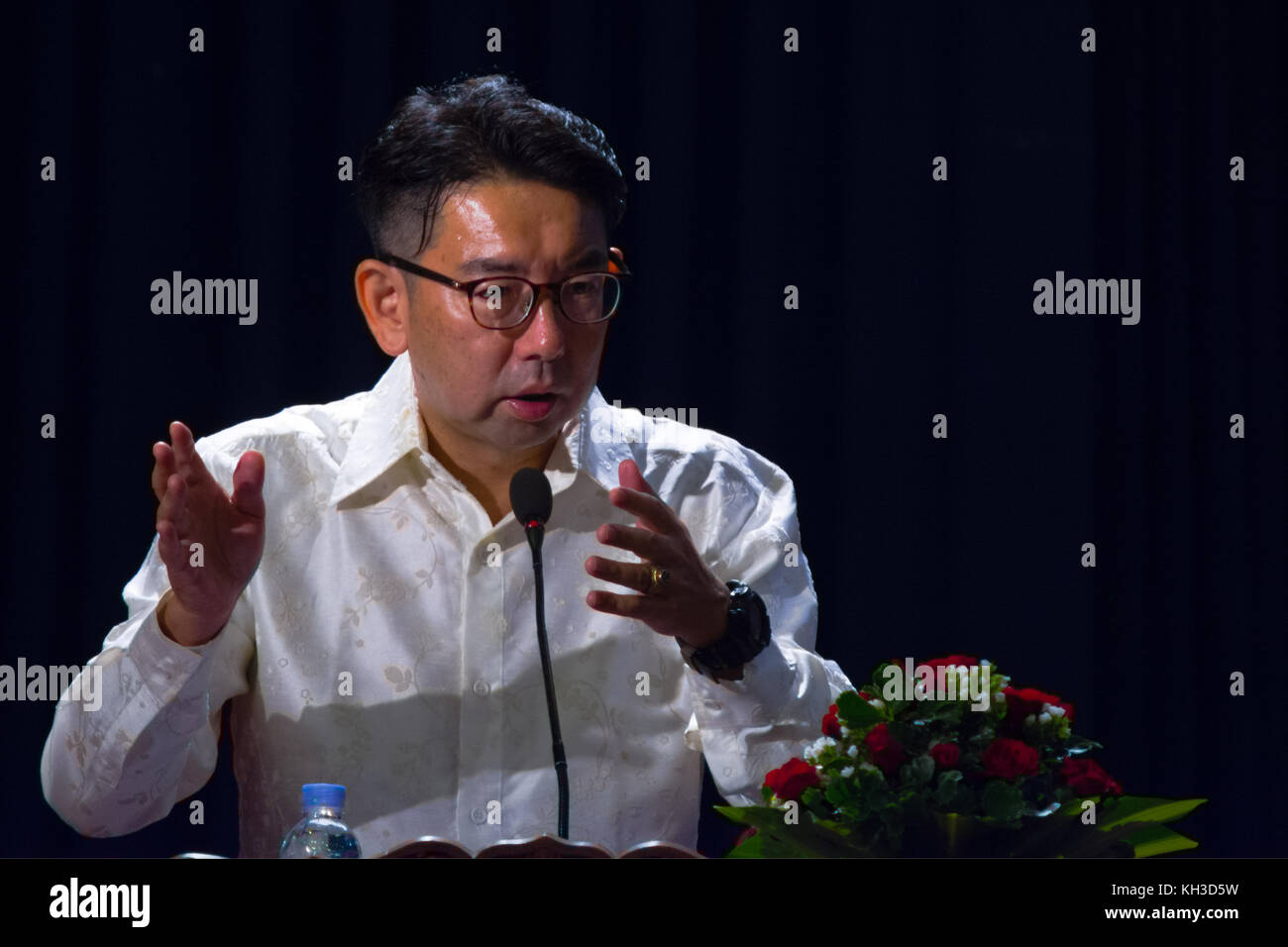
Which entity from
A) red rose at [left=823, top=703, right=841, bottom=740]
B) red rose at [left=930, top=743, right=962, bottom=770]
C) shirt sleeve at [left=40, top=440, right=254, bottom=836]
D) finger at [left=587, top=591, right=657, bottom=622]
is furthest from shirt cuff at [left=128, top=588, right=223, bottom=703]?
red rose at [left=930, top=743, right=962, bottom=770]

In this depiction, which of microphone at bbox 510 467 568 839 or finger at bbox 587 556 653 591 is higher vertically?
microphone at bbox 510 467 568 839

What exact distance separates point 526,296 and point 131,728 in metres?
0.62

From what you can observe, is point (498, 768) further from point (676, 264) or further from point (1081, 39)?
point (1081, 39)

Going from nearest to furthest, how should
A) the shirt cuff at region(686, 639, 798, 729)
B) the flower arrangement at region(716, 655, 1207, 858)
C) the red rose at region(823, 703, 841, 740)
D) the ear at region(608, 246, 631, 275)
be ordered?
the flower arrangement at region(716, 655, 1207, 858) < the red rose at region(823, 703, 841, 740) < the shirt cuff at region(686, 639, 798, 729) < the ear at region(608, 246, 631, 275)

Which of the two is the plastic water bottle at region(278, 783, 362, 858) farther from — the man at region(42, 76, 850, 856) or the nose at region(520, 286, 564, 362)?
the nose at region(520, 286, 564, 362)

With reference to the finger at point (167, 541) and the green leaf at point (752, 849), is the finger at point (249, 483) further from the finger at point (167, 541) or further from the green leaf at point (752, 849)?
the green leaf at point (752, 849)

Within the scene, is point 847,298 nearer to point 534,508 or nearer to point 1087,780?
point 534,508

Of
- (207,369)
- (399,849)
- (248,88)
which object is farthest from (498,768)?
(248,88)

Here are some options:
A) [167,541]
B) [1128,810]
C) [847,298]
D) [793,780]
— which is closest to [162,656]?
[167,541]

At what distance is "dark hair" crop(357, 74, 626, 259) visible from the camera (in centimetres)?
173

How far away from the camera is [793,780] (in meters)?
1.16

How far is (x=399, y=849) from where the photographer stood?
980mm

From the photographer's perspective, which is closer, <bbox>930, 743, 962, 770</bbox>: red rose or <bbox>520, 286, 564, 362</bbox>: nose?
<bbox>930, 743, 962, 770</bbox>: red rose
